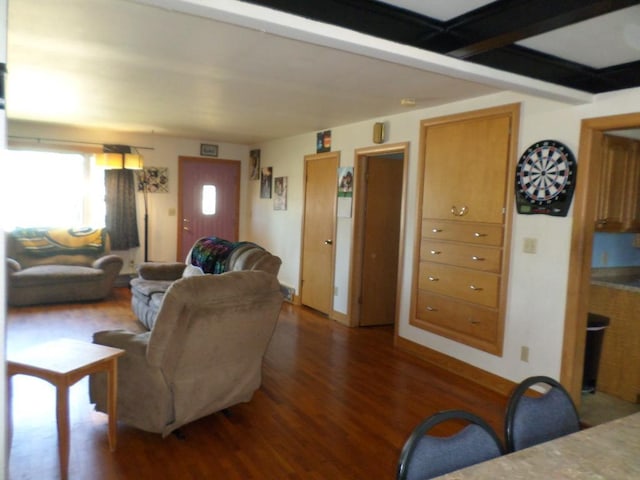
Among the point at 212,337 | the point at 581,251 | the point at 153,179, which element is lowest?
the point at 212,337

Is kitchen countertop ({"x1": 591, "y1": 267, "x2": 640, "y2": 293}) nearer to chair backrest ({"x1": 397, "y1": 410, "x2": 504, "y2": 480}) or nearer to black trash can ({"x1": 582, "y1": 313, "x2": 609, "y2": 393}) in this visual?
black trash can ({"x1": 582, "y1": 313, "x2": 609, "y2": 393})

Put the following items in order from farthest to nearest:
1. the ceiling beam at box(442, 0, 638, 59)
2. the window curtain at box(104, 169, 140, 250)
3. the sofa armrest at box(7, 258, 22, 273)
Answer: the window curtain at box(104, 169, 140, 250), the sofa armrest at box(7, 258, 22, 273), the ceiling beam at box(442, 0, 638, 59)

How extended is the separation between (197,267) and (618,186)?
3816mm

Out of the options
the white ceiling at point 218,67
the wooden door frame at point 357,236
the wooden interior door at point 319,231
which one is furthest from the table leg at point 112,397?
the wooden interior door at point 319,231

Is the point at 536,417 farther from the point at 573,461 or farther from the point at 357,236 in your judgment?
the point at 357,236

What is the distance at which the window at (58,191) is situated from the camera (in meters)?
6.39

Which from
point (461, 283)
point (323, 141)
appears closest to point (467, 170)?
point (461, 283)

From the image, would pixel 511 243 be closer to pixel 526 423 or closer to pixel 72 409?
pixel 526 423

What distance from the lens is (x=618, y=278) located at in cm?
379

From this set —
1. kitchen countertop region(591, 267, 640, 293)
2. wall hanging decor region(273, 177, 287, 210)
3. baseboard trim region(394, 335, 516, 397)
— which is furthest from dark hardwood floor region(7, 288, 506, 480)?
wall hanging decor region(273, 177, 287, 210)

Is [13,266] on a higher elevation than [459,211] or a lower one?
lower

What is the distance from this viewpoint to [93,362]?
7.50 feet

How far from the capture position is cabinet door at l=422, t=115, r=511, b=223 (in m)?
3.57

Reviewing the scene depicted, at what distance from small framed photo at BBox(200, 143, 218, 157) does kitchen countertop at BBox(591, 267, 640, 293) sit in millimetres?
5613
